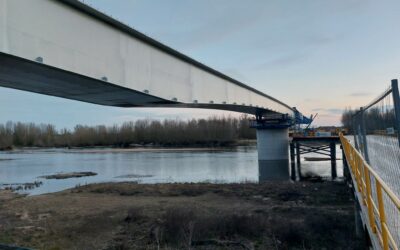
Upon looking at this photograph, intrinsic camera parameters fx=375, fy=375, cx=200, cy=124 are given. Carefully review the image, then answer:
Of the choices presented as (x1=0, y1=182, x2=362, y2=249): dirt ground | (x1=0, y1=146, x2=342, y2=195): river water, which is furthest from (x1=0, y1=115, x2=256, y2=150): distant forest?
(x1=0, y1=182, x2=362, y2=249): dirt ground

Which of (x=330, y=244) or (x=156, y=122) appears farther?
(x=156, y=122)

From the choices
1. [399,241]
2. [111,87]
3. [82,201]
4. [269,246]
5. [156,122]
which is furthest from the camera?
[156,122]

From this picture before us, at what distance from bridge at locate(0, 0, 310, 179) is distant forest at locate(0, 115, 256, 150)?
99800 millimetres

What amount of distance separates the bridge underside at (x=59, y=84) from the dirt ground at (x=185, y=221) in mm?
4986

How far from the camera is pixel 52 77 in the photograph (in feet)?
39.7

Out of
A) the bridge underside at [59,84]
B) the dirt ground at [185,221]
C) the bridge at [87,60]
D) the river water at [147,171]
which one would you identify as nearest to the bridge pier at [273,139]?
the river water at [147,171]

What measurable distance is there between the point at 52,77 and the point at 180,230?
255 inches

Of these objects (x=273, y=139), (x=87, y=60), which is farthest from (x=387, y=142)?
(x=273, y=139)

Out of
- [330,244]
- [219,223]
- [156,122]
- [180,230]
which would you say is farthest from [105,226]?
[156,122]

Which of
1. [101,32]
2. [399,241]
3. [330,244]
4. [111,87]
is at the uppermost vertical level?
[101,32]

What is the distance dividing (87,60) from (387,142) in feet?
29.8

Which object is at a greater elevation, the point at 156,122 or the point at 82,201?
the point at 156,122

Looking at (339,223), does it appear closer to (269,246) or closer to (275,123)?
(269,246)

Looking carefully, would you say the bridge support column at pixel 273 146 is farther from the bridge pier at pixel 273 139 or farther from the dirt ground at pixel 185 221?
the dirt ground at pixel 185 221
